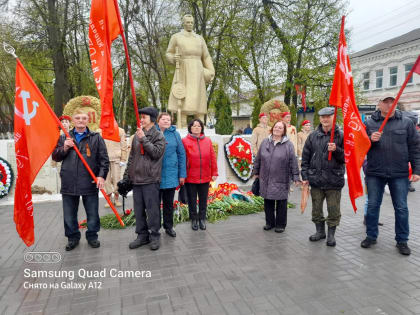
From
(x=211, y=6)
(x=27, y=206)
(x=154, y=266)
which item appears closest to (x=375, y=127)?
(x=154, y=266)

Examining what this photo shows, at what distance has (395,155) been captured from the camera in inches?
151

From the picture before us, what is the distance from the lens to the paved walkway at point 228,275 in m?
2.81

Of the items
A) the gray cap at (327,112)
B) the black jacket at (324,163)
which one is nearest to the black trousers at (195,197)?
the black jacket at (324,163)

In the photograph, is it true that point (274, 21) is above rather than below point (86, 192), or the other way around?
above

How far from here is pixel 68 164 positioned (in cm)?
403

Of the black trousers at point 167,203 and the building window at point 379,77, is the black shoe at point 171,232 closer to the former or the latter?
the black trousers at point 167,203

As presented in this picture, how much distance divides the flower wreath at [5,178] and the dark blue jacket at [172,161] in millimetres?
4692

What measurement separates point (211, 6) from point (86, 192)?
688 inches

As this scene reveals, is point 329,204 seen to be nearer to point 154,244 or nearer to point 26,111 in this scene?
point 154,244

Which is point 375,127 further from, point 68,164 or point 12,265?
point 12,265

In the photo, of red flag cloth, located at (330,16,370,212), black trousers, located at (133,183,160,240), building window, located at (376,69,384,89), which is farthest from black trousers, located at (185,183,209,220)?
building window, located at (376,69,384,89)

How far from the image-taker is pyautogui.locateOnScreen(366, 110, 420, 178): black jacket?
382 centimetres

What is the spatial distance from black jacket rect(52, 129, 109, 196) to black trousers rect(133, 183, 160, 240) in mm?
526

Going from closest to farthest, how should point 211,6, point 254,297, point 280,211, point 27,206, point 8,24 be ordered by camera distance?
point 254,297
point 27,206
point 280,211
point 8,24
point 211,6
